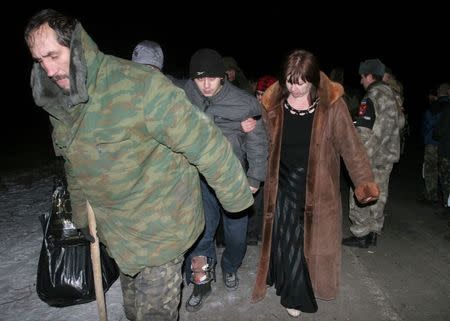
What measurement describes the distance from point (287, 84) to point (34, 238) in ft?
11.2

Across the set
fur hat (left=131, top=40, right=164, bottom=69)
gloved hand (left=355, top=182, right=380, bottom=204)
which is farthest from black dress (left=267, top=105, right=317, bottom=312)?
fur hat (left=131, top=40, right=164, bottom=69)

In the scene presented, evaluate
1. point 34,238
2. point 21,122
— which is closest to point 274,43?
point 21,122

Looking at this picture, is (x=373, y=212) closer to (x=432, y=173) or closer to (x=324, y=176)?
(x=324, y=176)

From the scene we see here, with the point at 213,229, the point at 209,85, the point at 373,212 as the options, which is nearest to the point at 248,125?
the point at 209,85

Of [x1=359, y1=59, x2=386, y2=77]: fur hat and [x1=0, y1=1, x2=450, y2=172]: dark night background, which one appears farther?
[x1=0, y1=1, x2=450, y2=172]: dark night background

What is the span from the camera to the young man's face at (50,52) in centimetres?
166

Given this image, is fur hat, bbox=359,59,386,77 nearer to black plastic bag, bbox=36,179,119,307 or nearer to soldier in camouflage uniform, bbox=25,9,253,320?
soldier in camouflage uniform, bbox=25,9,253,320

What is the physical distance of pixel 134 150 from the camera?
72.3 inches

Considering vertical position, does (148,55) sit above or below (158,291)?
above

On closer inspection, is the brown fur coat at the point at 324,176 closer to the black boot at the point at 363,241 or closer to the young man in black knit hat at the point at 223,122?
the young man in black knit hat at the point at 223,122

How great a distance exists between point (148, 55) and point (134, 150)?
180cm

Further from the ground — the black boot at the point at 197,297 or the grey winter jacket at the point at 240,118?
the grey winter jacket at the point at 240,118

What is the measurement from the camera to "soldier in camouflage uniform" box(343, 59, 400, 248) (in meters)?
3.95

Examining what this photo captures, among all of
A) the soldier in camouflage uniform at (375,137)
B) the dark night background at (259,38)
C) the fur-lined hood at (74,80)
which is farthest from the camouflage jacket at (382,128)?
the dark night background at (259,38)
